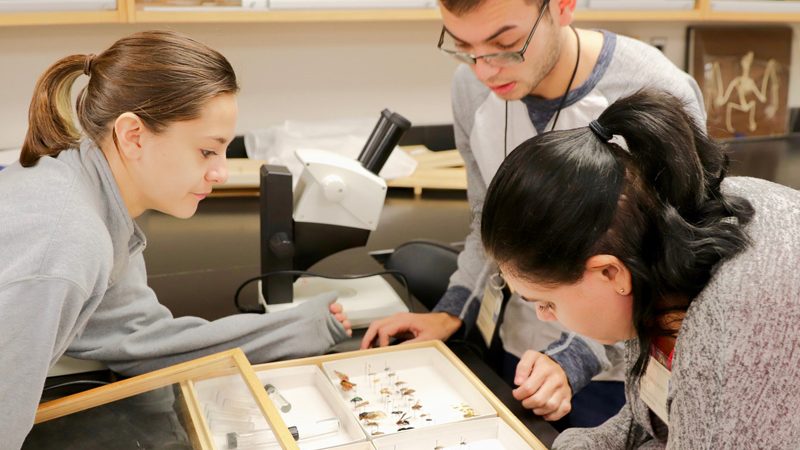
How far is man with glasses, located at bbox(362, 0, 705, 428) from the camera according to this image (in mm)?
1257

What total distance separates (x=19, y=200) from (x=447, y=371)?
71cm

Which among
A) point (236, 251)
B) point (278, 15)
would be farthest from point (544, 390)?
point (278, 15)

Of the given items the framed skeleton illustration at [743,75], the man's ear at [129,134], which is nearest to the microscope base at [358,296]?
the man's ear at [129,134]

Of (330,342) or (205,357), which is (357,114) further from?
(205,357)

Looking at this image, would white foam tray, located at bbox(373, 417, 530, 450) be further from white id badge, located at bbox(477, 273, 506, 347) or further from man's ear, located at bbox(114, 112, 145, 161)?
man's ear, located at bbox(114, 112, 145, 161)

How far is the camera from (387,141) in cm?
A: 153

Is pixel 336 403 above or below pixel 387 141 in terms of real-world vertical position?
below

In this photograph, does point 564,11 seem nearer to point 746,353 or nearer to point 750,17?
point 746,353

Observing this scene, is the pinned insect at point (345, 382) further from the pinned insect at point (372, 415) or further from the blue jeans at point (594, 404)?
the blue jeans at point (594, 404)

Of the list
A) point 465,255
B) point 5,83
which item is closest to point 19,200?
point 465,255

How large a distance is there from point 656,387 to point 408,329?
21.1 inches

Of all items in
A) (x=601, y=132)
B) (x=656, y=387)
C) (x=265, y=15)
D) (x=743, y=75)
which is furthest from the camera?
(x=743, y=75)

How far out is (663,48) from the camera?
291 centimetres

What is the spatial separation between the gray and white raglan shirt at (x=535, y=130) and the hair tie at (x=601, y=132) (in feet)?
1.36
